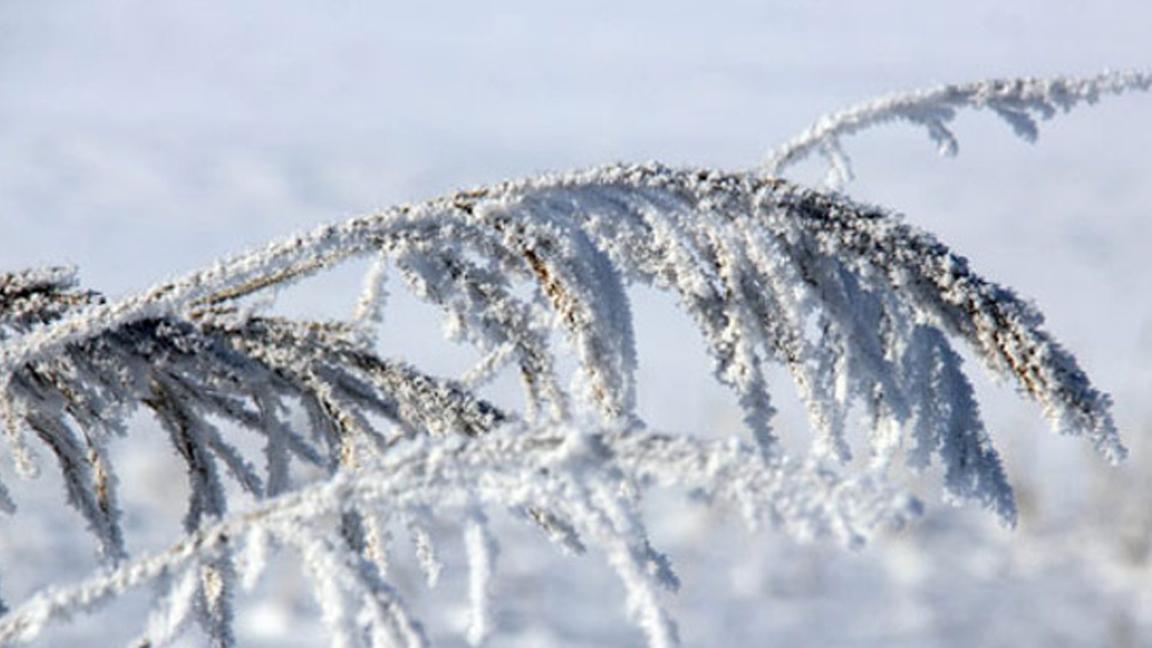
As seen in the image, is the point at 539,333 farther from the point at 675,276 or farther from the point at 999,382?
the point at 999,382

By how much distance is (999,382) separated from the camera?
5.20ft

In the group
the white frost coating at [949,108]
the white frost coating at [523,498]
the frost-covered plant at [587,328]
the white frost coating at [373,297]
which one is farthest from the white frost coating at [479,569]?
the white frost coating at [949,108]

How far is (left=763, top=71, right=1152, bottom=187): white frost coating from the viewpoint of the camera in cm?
166

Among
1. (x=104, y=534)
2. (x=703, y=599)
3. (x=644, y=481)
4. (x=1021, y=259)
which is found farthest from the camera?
(x=1021, y=259)

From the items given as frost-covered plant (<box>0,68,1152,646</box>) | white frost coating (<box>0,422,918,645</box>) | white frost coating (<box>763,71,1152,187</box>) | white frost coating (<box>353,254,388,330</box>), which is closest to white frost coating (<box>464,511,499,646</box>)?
white frost coating (<box>0,422,918,645</box>)

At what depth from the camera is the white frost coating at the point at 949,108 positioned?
5.45ft

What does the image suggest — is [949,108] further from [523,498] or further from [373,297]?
[523,498]

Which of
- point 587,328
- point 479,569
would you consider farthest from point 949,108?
point 479,569

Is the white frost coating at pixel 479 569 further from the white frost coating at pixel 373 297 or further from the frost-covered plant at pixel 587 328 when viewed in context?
the white frost coating at pixel 373 297

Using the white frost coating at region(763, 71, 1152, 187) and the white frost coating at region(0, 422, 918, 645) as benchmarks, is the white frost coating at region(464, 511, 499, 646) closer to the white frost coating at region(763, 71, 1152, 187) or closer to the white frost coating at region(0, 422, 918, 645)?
the white frost coating at region(0, 422, 918, 645)

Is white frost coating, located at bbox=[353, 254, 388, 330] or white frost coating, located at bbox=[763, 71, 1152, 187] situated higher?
white frost coating, located at bbox=[763, 71, 1152, 187]

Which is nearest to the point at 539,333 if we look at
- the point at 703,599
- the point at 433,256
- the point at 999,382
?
the point at 433,256

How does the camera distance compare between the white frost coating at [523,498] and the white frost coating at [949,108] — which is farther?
the white frost coating at [949,108]

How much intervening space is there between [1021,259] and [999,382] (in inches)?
620
